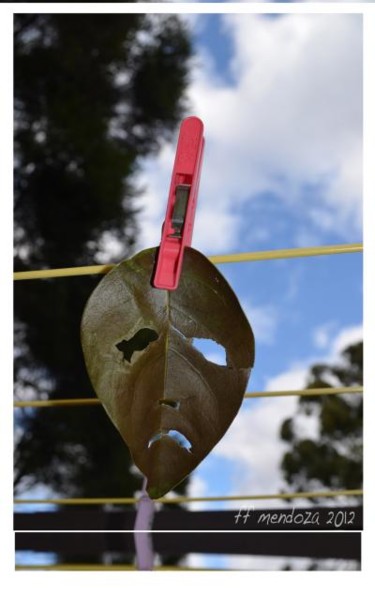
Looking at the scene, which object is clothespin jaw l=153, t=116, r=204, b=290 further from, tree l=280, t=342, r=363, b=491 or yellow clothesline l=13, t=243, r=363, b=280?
tree l=280, t=342, r=363, b=491

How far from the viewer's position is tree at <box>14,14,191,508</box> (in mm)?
2943

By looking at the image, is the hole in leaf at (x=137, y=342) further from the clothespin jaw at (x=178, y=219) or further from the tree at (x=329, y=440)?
the tree at (x=329, y=440)

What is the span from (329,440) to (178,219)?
2.85 m

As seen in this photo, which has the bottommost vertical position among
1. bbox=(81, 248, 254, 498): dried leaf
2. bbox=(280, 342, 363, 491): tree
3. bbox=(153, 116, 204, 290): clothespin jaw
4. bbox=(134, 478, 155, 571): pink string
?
bbox=(134, 478, 155, 571): pink string

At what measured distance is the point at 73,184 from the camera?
3.04m

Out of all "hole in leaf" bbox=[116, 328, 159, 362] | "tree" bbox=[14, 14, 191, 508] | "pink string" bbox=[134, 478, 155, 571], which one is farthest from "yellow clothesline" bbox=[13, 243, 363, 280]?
"tree" bbox=[14, 14, 191, 508]

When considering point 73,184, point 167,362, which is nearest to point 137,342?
point 167,362

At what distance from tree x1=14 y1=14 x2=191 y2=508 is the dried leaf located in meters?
2.42

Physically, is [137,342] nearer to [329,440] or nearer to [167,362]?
[167,362]

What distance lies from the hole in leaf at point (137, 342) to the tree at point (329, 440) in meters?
2.63
